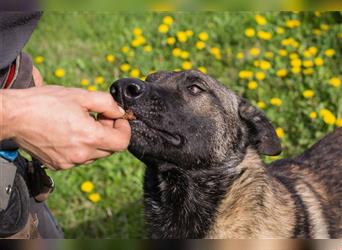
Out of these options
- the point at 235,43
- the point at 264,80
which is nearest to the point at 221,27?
the point at 235,43

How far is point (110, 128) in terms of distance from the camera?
2295mm

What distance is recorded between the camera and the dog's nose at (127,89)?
9.29ft

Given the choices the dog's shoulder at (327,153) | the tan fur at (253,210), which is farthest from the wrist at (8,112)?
the dog's shoulder at (327,153)

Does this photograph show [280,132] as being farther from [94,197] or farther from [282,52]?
[94,197]

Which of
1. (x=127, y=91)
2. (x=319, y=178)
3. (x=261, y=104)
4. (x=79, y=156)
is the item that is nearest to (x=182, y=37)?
(x=261, y=104)

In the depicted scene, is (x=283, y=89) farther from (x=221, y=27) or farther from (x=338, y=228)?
(x=338, y=228)

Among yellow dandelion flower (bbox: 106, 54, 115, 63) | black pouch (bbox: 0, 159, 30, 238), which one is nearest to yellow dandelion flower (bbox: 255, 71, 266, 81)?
yellow dandelion flower (bbox: 106, 54, 115, 63)

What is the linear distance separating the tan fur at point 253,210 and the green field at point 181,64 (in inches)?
51.6

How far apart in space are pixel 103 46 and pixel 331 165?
3880 mm

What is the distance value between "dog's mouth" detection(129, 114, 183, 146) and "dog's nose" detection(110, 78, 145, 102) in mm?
102

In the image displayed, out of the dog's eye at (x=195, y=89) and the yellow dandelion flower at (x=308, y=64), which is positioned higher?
the yellow dandelion flower at (x=308, y=64)

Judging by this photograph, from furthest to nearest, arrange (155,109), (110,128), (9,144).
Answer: (155,109) → (9,144) → (110,128)

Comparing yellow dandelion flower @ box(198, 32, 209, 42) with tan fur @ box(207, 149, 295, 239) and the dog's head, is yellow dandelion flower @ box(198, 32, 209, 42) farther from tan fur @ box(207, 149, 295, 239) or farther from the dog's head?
tan fur @ box(207, 149, 295, 239)

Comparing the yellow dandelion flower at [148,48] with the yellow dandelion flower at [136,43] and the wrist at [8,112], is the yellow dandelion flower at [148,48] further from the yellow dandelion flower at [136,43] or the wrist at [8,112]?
the wrist at [8,112]
